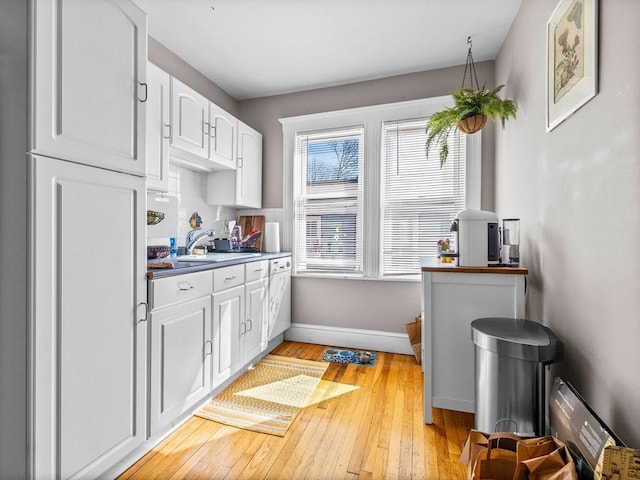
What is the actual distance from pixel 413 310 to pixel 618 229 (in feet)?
6.68

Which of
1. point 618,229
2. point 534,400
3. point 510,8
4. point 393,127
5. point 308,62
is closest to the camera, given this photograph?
point 618,229

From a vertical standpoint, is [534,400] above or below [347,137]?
below

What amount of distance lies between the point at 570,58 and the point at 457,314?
4.45 ft

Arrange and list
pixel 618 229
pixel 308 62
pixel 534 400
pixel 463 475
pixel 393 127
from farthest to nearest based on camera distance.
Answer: pixel 393 127 < pixel 308 62 < pixel 463 475 < pixel 534 400 < pixel 618 229

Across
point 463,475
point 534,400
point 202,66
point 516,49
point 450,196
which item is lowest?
point 463,475

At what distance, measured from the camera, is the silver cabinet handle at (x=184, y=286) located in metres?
1.75

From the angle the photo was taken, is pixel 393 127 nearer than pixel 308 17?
No

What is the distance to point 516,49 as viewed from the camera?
2215 mm

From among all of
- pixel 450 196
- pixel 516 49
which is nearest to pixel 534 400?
pixel 450 196

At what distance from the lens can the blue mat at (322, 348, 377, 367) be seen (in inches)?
111

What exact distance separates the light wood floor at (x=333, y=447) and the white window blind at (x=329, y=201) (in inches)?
54.1

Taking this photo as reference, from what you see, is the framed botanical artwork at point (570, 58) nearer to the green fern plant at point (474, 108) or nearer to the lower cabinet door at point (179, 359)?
the green fern plant at point (474, 108)

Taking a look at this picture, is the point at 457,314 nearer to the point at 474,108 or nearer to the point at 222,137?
the point at 474,108
